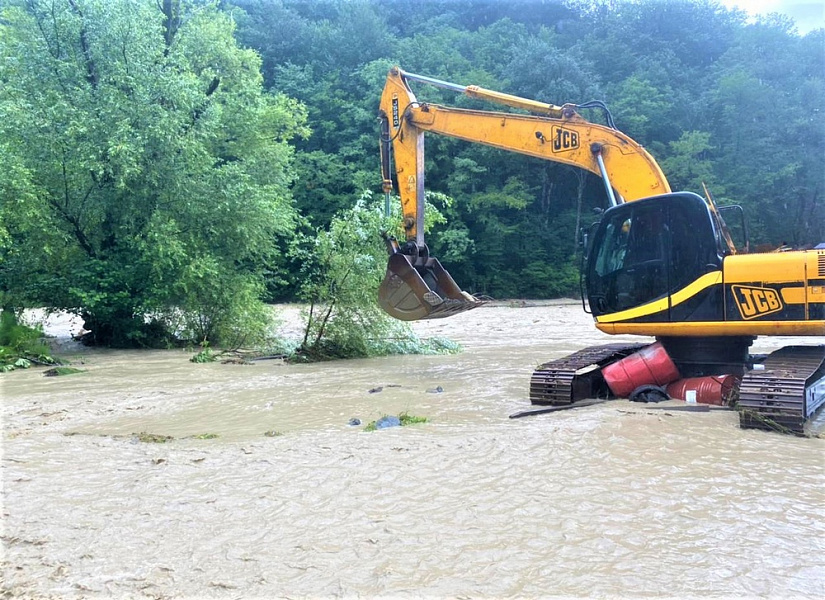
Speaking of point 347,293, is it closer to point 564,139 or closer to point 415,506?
point 564,139

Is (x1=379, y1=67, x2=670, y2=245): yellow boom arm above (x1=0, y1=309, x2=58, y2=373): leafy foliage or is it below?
above

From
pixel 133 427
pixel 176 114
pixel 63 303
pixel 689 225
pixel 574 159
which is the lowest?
pixel 133 427

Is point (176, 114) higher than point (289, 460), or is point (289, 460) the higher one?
point (176, 114)

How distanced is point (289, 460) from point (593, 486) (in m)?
2.26

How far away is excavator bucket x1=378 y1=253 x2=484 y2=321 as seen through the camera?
9609 mm

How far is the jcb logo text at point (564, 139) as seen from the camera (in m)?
9.32

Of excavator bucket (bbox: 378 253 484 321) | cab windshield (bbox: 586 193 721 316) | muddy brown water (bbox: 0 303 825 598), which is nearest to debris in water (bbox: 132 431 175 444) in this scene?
muddy brown water (bbox: 0 303 825 598)

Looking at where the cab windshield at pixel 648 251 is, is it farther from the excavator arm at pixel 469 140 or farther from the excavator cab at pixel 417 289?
the excavator cab at pixel 417 289

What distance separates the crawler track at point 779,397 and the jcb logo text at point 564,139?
161 inches

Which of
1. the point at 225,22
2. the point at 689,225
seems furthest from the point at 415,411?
the point at 225,22

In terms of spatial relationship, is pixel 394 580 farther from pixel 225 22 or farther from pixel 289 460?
pixel 225 22

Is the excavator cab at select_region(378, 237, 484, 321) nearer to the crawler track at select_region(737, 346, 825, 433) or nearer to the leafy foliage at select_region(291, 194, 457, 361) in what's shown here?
the leafy foliage at select_region(291, 194, 457, 361)

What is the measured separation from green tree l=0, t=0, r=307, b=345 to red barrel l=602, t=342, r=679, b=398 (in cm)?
945

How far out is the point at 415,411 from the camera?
7328 mm
